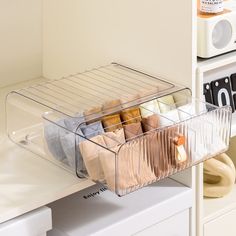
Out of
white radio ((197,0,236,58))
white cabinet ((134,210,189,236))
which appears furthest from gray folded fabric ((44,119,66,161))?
white radio ((197,0,236,58))

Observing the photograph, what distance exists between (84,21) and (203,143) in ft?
1.51

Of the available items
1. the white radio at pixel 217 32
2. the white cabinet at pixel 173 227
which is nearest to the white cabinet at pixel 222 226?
the white cabinet at pixel 173 227

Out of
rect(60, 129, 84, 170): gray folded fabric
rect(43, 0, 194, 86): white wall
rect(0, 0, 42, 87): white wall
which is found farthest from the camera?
rect(0, 0, 42, 87): white wall

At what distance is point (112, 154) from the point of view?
4.97 ft

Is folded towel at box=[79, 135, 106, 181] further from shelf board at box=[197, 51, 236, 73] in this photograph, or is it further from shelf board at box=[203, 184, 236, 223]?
shelf board at box=[203, 184, 236, 223]

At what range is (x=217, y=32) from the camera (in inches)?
70.3

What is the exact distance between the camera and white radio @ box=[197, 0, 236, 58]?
173 centimetres

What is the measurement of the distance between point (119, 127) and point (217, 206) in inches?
16.8

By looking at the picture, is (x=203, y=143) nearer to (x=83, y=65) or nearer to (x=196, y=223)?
(x=196, y=223)

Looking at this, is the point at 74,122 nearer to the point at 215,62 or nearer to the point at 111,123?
the point at 111,123

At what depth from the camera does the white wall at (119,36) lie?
66.7 inches

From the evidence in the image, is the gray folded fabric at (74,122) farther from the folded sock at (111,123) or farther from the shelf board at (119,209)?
the shelf board at (119,209)

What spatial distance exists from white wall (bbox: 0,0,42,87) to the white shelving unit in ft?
1.61

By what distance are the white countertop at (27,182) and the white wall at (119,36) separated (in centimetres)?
31
